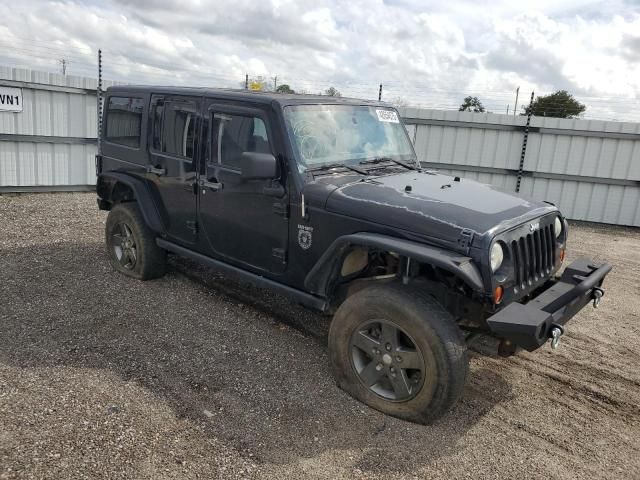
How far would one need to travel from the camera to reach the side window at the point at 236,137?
165 inches

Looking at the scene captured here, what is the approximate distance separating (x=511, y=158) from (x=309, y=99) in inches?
310

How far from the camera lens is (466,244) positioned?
10.4 ft

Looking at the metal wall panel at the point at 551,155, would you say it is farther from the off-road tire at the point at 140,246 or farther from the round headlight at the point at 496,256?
the round headlight at the point at 496,256

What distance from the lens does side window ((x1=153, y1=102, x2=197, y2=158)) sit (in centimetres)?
480

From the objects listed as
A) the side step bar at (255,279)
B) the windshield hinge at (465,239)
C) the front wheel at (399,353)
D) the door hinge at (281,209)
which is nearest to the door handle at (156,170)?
the side step bar at (255,279)

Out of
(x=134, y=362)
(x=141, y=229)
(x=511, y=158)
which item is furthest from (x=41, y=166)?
(x=511, y=158)

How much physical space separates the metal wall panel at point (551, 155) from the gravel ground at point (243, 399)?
18.2 ft

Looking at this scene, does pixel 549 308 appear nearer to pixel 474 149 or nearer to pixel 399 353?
pixel 399 353

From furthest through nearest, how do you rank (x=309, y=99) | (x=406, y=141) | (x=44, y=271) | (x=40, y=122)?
(x=40, y=122)
(x=44, y=271)
(x=406, y=141)
(x=309, y=99)

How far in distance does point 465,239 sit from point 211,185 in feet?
7.70

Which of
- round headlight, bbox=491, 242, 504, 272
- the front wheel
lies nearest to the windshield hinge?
round headlight, bbox=491, 242, 504, 272

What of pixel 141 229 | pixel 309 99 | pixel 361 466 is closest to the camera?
pixel 361 466

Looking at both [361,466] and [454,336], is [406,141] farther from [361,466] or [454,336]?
[361,466]

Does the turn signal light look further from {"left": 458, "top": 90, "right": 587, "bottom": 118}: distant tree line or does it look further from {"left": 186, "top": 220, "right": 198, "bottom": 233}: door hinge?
{"left": 458, "top": 90, "right": 587, "bottom": 118}: distant tree line
